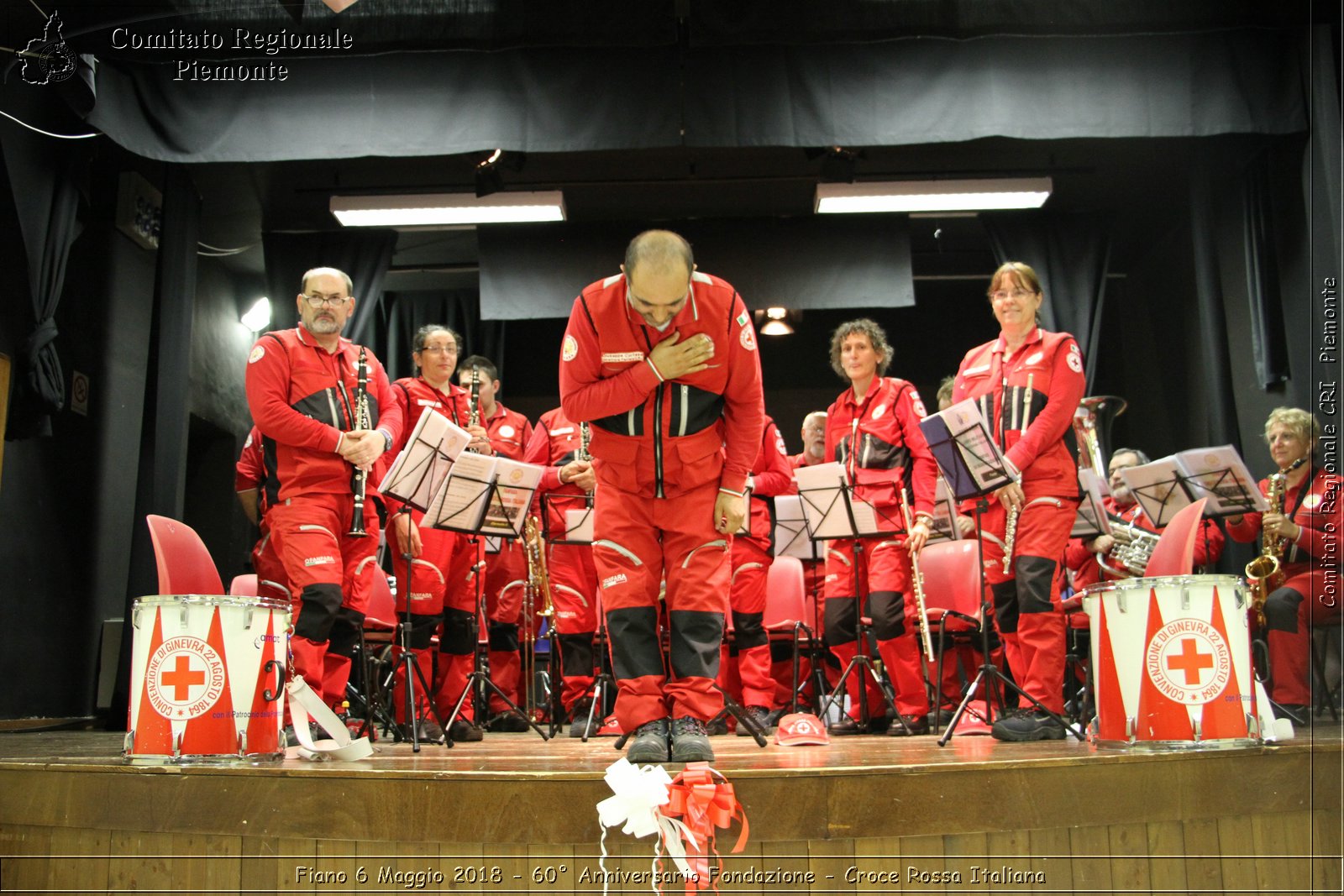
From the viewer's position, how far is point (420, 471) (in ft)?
15.8

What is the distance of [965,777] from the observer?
3.17 metres

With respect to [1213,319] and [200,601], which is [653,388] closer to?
[200,601]

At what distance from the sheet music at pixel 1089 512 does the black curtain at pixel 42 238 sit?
6.04 metres

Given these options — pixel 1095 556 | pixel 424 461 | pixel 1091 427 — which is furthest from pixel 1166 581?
pixel 1091 427

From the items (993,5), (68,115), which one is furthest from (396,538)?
(993,5)

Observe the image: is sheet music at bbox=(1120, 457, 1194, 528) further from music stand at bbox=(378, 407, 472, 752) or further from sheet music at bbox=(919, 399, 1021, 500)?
music stand at bbox=(378, 407, 472, 752)

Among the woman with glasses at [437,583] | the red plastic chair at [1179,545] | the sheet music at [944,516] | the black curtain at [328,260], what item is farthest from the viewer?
the black curtain at [328,260]

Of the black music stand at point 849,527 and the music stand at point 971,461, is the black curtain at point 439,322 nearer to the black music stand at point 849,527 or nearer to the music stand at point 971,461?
the black music stand at point 849,527

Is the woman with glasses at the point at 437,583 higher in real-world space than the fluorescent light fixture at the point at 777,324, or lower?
lower

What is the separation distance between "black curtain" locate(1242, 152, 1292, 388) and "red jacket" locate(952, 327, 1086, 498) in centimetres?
330

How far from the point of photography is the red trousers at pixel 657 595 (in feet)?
11.8

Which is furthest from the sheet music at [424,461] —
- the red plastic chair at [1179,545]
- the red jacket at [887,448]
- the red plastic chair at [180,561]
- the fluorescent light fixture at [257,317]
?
the fluorescent light fixture at [257,317]

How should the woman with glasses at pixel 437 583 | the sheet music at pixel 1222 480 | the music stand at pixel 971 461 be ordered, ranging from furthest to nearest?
the sheet music at pixel 1222 480, the woman with glasses at pixel 437 583, the music stand at pixel 971 461

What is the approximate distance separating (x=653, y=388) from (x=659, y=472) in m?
0.30
